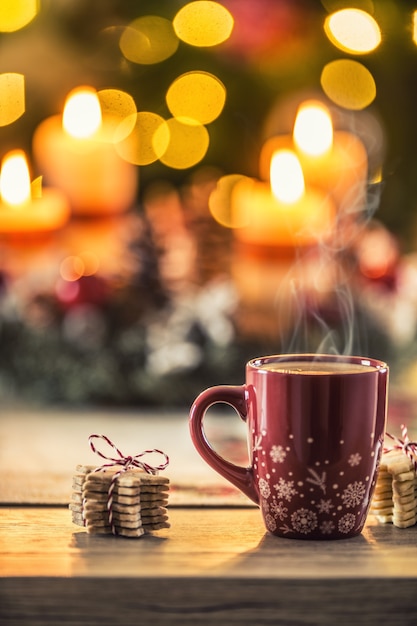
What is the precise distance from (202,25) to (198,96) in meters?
0.14

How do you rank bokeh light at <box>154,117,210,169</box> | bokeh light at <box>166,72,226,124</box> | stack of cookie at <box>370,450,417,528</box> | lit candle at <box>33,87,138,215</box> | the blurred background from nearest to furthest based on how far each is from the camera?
stack of cookie at <box>370,450,417,528</box>
the blurred background
lit candle at <box>33,87,138,215</box>
bokeh light at <box>166,72,226,124</box>
bokeh light at <box>154,117,210,169</box>

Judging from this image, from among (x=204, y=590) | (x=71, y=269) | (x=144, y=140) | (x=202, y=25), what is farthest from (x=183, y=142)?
(x=204, y=590)

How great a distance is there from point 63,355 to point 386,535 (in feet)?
2.00

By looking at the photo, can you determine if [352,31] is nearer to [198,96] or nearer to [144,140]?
[198,96]

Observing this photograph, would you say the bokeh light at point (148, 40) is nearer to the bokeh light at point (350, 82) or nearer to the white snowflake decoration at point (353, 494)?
the bokeh light at point (350, 82)

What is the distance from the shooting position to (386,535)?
64 centimetres

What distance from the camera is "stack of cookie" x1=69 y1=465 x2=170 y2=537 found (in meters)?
0.62

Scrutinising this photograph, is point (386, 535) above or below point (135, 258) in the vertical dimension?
below

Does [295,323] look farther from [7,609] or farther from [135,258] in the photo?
[7,609]

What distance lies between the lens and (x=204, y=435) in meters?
0.64

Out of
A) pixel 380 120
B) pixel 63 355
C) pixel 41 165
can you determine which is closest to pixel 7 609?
pixel 63 355

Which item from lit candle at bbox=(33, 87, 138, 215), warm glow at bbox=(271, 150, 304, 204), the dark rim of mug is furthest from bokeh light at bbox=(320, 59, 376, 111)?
the dark rim of mug

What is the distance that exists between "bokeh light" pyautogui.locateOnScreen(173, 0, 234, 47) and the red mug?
1291 millimetres

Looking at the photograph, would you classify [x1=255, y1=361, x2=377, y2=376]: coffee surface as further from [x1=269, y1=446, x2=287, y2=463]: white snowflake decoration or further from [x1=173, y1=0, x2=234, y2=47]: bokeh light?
[x1=173, y1=0, x2=234, y2=47]: bokeh light
